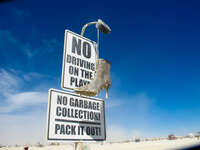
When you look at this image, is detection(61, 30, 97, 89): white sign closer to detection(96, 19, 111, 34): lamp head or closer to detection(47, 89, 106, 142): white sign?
detection(47, 89, 106, 142): white sign

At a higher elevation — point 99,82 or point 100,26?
point 100,26

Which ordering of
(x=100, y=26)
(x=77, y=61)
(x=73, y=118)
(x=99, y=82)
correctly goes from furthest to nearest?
(x=100, y=26) < (x=77, y=61) < (x=99, y=82) < (x=73, y=118)

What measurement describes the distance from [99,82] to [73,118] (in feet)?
2.56

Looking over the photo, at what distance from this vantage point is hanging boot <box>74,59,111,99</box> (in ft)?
10.3

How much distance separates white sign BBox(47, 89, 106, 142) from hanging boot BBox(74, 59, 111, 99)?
0.18 metres

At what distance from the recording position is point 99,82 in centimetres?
326

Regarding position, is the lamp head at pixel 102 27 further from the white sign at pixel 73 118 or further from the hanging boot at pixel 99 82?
the white sign at pixel 73 118

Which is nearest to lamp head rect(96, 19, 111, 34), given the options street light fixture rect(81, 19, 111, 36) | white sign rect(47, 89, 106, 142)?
street light fixture rect(81, 19, 111, 36)

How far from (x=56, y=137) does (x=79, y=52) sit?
162 centimetres

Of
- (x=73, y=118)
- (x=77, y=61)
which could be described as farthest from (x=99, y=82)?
(x=73, y=118)

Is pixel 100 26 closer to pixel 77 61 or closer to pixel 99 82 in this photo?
pixel 77 61

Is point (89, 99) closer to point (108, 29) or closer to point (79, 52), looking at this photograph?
point (79, 52)

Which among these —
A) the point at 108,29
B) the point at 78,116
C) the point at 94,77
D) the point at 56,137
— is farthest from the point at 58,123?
the point at 108,29

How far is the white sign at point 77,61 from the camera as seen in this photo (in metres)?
3.20
